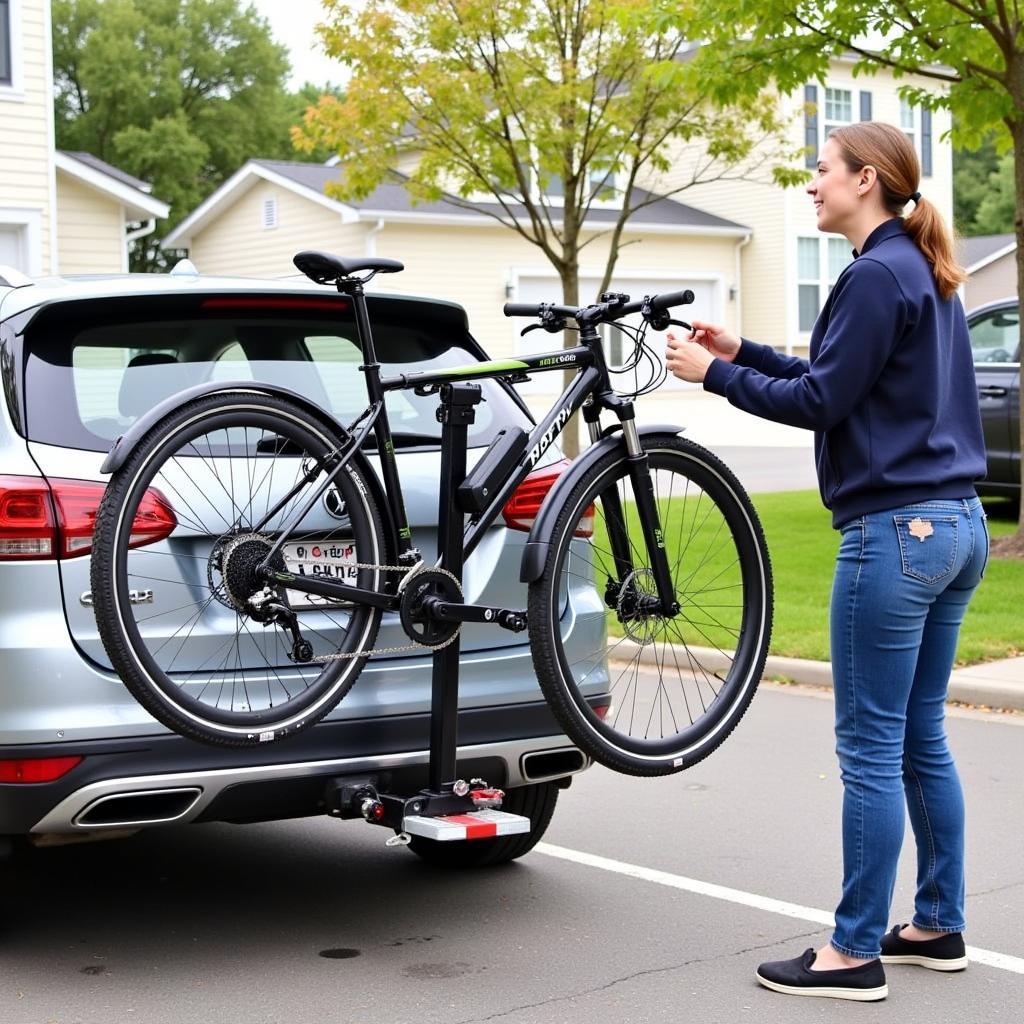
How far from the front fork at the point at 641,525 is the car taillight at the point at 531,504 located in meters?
0.07

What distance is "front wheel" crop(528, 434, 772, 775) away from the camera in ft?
→ 14.3

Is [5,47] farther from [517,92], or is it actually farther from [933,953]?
[933,953]

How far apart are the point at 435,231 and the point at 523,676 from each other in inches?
1006

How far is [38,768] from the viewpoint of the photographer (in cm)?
404

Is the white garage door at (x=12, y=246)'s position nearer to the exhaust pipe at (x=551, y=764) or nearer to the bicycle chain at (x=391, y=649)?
the exhaust pipe at (x=551, y=764)

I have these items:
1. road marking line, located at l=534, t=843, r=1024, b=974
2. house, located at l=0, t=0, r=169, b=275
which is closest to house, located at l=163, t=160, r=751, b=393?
house, located at l=0, t=0, r=169, b=275

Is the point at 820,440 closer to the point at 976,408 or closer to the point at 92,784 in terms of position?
the point at 976,408

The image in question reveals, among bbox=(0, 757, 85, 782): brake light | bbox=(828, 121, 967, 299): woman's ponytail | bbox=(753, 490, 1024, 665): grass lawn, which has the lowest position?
bbox=(753, 490, 1024, 665): grass lawn

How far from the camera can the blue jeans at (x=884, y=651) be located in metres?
4.11

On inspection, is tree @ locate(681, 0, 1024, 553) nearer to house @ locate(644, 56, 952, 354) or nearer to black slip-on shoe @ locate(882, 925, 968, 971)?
black slip-on shoe @ locate(882, 925, 968, 971)

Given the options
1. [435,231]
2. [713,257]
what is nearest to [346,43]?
[435,231]

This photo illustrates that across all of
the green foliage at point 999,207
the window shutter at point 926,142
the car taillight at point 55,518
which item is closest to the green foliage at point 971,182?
the green foliage at point 999,207

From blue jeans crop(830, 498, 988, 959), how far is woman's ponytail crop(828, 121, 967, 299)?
1.88 ft

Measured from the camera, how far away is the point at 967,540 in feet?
13.7
